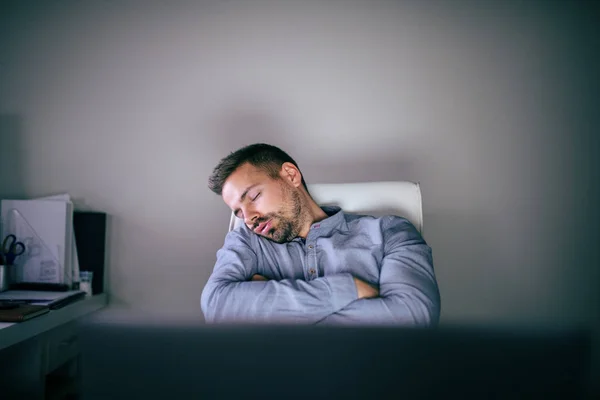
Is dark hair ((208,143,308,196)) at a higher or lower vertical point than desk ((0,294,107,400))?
higher

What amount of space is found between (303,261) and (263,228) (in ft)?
→ 0.52

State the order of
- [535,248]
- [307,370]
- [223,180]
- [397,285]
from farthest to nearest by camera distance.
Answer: [535,248], [223,180], [397,285], [307,370]

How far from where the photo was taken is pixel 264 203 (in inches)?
48.2

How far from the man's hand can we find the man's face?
1.04 feet

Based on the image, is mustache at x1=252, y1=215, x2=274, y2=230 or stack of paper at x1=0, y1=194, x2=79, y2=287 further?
stack of paper at x1=0, y1=194, x2=79, y2=287

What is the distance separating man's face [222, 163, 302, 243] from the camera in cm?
122

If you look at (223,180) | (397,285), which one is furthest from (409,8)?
(397,285)

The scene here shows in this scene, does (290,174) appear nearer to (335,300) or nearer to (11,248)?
(335,300)

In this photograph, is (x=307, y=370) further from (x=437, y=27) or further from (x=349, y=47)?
(x=437, y=27)

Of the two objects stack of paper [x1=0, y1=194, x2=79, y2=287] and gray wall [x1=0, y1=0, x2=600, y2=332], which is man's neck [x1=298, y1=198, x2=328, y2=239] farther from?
stack of paper [x1=0, y1=194, x2=79, y2=287]

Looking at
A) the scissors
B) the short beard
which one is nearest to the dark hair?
the short beard

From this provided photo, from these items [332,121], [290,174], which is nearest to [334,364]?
[290,174]

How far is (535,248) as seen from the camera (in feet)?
5.48

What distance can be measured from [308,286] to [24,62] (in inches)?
66.7
